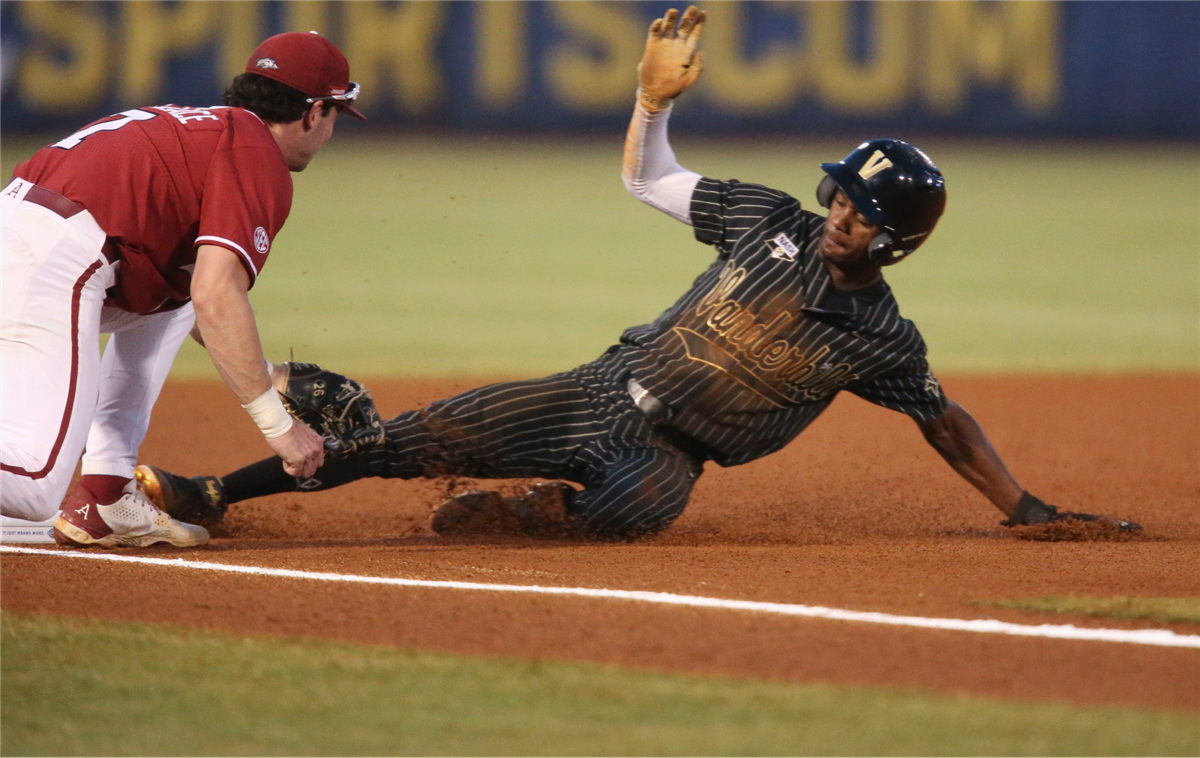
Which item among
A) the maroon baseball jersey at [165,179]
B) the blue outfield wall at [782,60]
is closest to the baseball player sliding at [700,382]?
the maroon baseball jersey at [165,179]

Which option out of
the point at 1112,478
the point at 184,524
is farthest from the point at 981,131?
the point at 184,524

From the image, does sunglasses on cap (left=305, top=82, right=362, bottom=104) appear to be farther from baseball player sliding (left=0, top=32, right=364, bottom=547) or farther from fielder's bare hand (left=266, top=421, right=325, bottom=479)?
fielder's bare hand (left=266, top=421, right=325, bottom=479)

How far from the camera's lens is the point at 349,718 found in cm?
260

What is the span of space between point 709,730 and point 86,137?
2402 mm

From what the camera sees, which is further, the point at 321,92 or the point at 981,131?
the point at 981,131

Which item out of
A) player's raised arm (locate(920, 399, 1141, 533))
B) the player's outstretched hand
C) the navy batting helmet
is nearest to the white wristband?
the navy batting helmet

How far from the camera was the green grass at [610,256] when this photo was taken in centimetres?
890

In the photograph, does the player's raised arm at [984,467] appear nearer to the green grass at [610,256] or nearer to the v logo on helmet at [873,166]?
the v logo on helmet at [873,166]

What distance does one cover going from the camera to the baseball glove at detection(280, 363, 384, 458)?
4.11 meters

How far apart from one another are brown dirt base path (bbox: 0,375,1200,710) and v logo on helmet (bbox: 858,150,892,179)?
1186mm

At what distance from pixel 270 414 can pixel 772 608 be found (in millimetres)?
1416

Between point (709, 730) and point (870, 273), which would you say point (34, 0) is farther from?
point (709, 730)

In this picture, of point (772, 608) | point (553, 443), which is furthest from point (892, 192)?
point (772, 608)

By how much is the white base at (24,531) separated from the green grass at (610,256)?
383 centimetres
